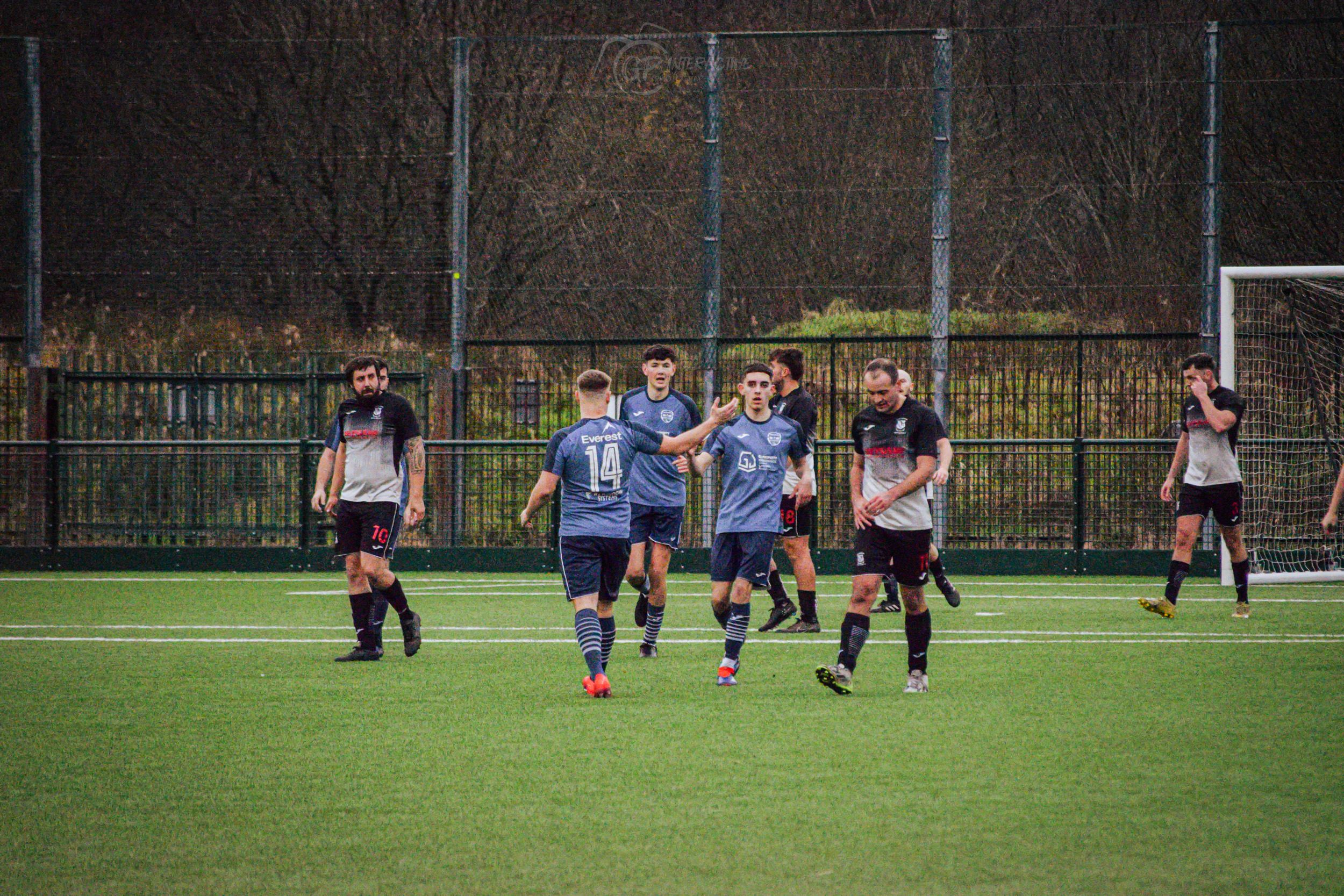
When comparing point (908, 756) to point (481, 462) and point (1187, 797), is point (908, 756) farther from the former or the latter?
point (481, 462)

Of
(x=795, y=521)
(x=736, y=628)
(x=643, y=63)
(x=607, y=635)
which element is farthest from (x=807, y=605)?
(x=643, y=63)

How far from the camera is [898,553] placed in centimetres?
859

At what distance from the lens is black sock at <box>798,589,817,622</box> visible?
1188cm

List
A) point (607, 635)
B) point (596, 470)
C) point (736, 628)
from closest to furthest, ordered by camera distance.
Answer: point (596, 470) < point (736, 628) < point (607, 635)

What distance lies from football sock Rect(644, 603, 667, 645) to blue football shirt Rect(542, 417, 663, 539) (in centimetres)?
180

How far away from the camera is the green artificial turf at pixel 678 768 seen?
504 cm

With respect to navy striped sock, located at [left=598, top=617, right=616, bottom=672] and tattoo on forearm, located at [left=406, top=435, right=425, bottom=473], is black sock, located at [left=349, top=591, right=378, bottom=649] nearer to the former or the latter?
tattoo on forearm, located at [left=406, top=435, right=425, bottom=473]

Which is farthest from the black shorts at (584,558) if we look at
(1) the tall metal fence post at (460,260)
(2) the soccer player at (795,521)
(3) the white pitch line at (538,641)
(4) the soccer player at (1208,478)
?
(1) the tall metal fence post at (460,260)

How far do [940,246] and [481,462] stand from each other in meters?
5.68

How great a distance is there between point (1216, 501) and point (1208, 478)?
20 centimetres

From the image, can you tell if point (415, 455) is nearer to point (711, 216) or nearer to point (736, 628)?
point (736, 628)

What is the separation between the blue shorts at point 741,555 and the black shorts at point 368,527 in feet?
6.98

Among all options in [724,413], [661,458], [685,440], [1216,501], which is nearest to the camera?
[724,413]

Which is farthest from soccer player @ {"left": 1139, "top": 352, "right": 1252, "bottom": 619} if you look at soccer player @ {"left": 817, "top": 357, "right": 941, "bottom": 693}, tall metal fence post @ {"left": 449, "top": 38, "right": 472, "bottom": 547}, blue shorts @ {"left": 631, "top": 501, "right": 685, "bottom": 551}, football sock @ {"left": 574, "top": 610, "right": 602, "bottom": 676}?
tall metal fence post @ {"left": 449, "top": 38, "right": 472, "bottom": 547}
